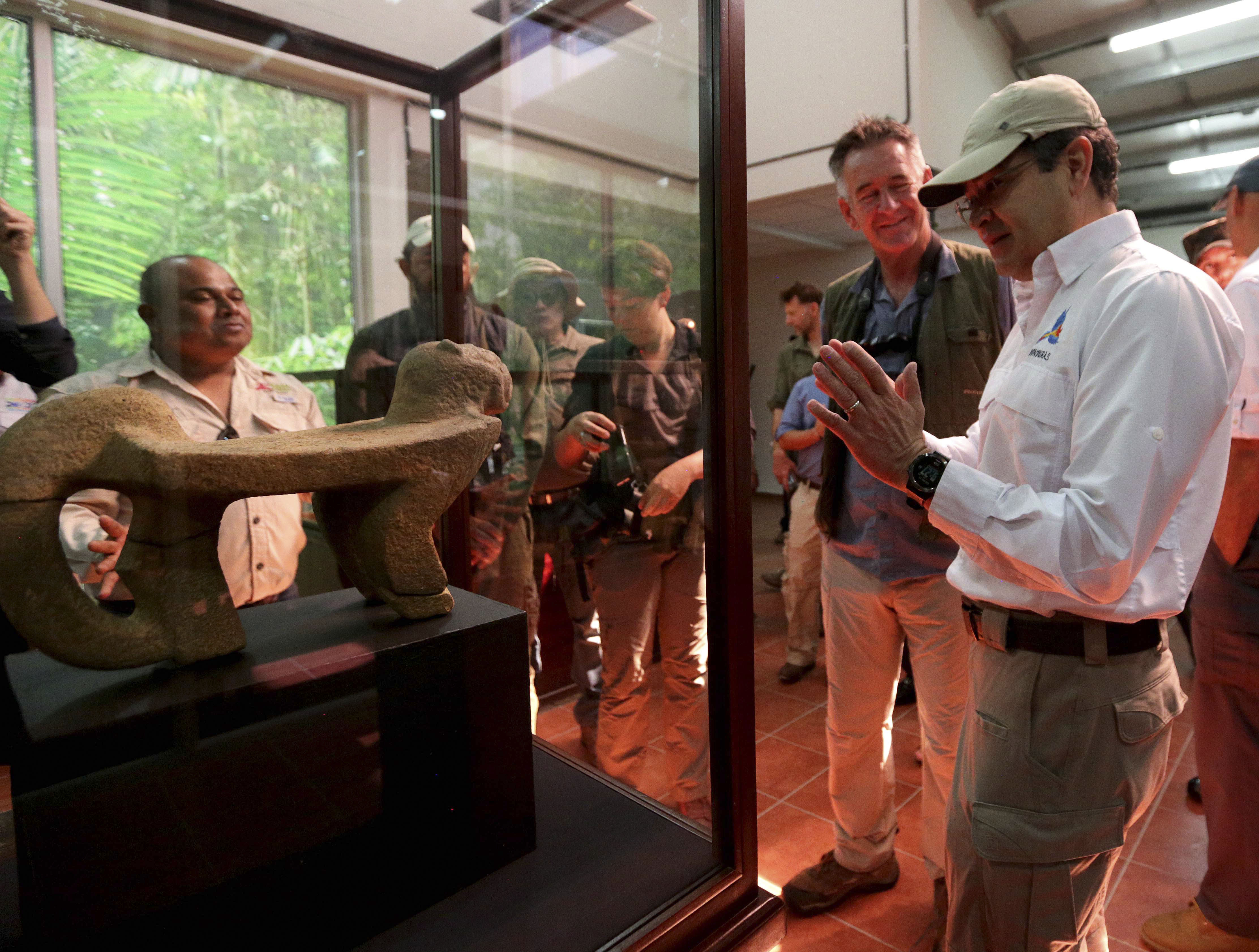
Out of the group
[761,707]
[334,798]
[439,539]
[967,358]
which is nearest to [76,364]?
[334,798]

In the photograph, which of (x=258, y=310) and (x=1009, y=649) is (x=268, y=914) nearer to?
(x=258, y=310)

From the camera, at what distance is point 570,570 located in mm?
1600

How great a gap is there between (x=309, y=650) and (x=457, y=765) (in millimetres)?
232

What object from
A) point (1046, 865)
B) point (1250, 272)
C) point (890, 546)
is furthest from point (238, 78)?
point (1250, 272)

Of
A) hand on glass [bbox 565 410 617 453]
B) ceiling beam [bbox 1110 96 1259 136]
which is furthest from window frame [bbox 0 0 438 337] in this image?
ceiling beam [bbox 1110 96 1259 136]

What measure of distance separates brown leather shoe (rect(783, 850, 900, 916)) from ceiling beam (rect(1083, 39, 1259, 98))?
3.58 metres

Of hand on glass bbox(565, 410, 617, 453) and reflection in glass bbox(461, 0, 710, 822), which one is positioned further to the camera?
hand on glass bbox(565, 410, 617, 453)

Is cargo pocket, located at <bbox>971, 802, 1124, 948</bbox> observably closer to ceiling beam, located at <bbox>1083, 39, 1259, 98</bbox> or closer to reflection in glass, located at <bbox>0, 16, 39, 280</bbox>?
reflection in glass, located at <bbox>0, 16, 39, 280</bbox>

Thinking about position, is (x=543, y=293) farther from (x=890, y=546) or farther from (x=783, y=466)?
Answer: (x=783, y=466)

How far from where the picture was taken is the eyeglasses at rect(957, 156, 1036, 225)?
3.89 ft

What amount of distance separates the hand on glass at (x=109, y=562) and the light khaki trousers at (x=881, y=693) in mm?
1454

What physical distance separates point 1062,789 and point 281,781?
104 cm

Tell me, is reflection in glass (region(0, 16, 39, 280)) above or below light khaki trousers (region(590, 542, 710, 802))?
above

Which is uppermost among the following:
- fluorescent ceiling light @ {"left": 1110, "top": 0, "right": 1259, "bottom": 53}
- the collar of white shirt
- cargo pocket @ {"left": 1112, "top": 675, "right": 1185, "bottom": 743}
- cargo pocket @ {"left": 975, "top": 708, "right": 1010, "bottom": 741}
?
fluorescent ceiling light @ {"left": 1110, "top": 0, "right": 1259, "bottom": 53}
